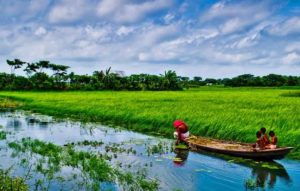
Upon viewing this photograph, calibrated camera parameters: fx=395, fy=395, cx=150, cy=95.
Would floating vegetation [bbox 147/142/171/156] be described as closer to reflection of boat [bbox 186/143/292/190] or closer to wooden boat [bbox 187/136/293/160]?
wooden boat [bbox 187/136/293/160]

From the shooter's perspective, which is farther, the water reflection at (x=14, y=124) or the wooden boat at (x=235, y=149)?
the water reflection at (x=14, y=124)

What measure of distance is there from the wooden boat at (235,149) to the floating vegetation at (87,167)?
128 inches

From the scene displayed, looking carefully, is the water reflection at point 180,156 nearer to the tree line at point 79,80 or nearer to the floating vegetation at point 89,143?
the floating vegetation at point 89,143

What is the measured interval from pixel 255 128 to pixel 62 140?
7.80 meters

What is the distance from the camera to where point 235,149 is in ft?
39.2

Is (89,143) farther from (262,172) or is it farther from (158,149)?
(262,172)

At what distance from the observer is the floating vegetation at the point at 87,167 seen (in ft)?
29.5

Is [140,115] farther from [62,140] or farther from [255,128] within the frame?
[255,128]

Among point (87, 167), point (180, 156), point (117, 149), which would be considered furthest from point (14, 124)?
point (87, 167)

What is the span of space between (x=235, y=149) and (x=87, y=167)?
4496 millimetres

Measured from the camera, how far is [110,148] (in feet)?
46.2

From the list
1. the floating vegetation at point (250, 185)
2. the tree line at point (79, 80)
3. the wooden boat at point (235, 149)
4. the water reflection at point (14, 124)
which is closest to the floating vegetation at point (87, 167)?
the floating vegetation at point (250, 185)

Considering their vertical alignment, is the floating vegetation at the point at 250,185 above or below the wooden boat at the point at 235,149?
below

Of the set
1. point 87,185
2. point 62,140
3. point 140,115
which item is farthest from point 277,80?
point 87,185
